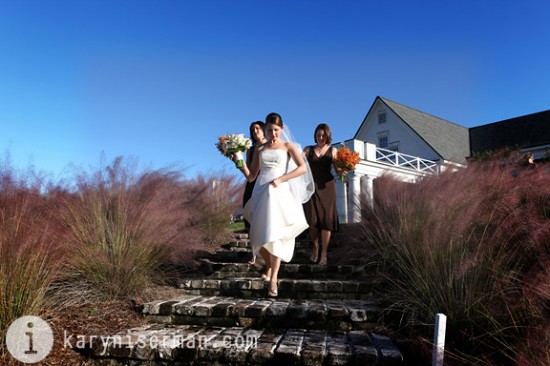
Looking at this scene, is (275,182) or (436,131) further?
(436,131)

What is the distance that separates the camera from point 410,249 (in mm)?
3705

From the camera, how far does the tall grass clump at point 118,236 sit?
12.8 ft

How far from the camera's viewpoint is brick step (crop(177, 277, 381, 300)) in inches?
175

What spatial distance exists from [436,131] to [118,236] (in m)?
25.9

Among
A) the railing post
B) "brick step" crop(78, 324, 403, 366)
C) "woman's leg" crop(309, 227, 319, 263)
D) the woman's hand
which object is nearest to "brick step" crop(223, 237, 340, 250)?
"woman's leg" crop(309, 227, 319, 263)

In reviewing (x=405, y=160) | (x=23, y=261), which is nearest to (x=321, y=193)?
(x=23, y=261)

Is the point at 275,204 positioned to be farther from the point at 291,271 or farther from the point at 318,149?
the point at 318,149

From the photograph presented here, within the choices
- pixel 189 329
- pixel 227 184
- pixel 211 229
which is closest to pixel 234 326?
pixel 189 329

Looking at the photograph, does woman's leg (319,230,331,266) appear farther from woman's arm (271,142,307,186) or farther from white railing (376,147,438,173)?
white railing (376,147,438,173)

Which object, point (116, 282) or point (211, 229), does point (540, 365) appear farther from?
point (211, 229)

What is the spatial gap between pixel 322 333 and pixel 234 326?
90 cm

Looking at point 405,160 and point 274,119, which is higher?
point 405,160

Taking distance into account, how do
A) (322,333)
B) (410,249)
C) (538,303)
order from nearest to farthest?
(538,303) → (322,333) → (410,249)

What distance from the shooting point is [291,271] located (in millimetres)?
5383
